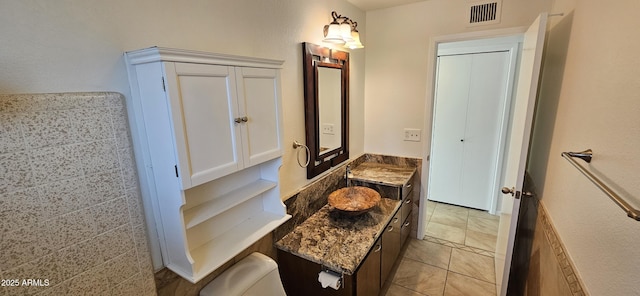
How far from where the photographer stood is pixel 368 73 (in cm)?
279

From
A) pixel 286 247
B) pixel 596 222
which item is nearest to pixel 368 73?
pixel 286 247

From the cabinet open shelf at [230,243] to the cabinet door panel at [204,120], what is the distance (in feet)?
1.26

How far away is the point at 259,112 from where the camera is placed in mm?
1255

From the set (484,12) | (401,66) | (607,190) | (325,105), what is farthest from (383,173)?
(607,190)

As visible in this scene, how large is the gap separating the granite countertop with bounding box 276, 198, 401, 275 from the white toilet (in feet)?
0.71

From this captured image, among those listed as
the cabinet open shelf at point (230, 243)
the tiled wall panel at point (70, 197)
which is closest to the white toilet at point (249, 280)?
the cabinet open shelf at point (230, 243)

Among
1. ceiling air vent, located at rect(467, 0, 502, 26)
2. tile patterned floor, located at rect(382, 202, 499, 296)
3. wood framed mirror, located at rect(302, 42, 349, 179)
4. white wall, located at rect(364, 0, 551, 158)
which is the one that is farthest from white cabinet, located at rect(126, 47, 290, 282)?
ceiling air vent, located at rect(467, 0, 502, 26)

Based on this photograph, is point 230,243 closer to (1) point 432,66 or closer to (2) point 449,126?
(1) point 432,66

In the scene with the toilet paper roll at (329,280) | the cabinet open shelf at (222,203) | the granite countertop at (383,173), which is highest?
the cabinet open shelf at (222,203)

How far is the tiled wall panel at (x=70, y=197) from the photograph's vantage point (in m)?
0.74

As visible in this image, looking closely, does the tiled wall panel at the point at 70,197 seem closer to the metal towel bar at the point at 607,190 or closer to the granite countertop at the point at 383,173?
the metal towel bar at the point at 607,190

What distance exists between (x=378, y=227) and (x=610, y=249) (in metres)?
1.15

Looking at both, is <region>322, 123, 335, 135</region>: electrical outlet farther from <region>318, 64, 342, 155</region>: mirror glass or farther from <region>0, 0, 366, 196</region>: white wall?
<region>0, 0, 366, 196</region>: white wall

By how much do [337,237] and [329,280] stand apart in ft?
0.98
